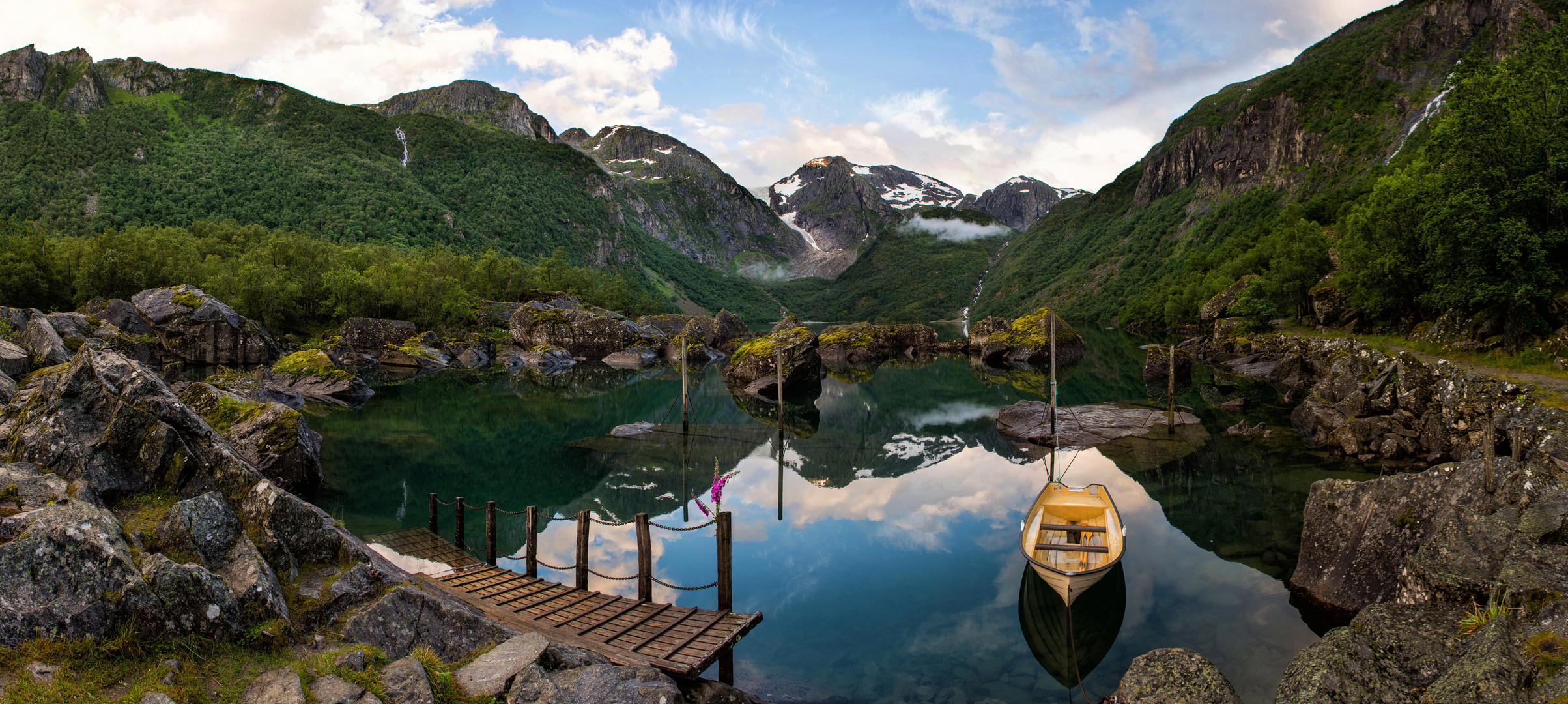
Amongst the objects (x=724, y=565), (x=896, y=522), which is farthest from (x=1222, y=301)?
(x=724, y=565)

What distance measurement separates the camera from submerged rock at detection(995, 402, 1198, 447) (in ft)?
90.4

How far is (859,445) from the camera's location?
29.5m

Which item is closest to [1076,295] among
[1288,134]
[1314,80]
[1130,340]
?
[1288,134]

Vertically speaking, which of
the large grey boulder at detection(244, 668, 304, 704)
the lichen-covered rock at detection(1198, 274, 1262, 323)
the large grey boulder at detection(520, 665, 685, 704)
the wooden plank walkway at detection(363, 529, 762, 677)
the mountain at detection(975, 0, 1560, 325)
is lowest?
the wooden plank walkway at detection(363, 529, 762, 677)

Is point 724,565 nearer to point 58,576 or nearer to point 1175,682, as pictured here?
point 1175,682

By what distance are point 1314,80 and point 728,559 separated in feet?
547

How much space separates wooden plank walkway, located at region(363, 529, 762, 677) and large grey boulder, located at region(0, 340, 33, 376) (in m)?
10.4

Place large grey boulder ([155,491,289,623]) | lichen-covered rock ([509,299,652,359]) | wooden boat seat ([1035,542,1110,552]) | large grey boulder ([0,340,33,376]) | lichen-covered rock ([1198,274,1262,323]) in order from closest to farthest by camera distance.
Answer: large grey boulder ([155,491,289,623]), wooden boat seat ([1035,542,1110,552]), large grey boulder ([0,340,33,376]), lichen-covered rock ([1198,274,1262,323]), lichen-covered rock ([509,299,652,359])

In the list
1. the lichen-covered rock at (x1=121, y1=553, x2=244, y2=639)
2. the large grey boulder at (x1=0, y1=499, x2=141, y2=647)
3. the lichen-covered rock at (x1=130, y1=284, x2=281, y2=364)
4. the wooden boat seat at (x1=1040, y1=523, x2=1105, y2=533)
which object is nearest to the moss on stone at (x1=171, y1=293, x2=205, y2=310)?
the lichen-covered rock at (x1=130, y1=284, x2=281, y2=364)

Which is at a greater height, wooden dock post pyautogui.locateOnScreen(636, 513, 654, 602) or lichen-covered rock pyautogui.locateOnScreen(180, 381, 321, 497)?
lichen-covered rock pyautogui.locateOnScreen(180, 381, 321, 497)

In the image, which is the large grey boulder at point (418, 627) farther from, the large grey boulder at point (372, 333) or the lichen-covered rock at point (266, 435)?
the large grey boulder at point (372, 333)

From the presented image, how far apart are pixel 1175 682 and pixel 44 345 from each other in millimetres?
25001

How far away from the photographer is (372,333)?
62.2 meters

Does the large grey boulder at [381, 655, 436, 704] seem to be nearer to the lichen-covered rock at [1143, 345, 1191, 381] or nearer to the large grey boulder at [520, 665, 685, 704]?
the large grey boulder at [520, 665, 685, 704]
